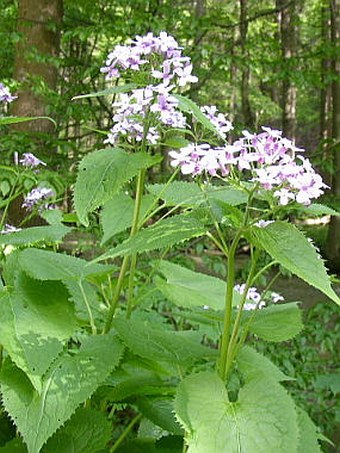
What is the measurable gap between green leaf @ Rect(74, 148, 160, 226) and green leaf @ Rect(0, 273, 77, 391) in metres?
0.19

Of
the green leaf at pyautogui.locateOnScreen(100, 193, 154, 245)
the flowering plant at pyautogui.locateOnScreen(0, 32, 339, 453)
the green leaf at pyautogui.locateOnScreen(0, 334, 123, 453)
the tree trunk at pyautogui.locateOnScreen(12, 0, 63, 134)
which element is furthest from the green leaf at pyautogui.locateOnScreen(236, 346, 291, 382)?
the tree trunk at pyautogui.locateOnScreen(12, 0, 63, 134)

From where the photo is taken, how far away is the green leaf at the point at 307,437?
1096 mm

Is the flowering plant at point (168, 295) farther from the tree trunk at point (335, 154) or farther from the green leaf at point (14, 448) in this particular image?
the tree trunk at point (335, 154)

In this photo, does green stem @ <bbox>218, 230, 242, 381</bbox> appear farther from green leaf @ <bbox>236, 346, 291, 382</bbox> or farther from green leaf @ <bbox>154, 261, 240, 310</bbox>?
green leaf @ <bbox>154, 261, 240, 310</bbox>

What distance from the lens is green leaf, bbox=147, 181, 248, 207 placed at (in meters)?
1.19

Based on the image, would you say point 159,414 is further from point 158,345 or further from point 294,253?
point 294,253

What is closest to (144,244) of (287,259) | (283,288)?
(287,259)

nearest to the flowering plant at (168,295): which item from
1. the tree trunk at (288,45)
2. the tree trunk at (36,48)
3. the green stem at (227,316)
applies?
the green stem at (227,316)

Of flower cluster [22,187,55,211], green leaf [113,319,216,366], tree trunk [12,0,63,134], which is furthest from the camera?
tree trunk [12,0,63,134]

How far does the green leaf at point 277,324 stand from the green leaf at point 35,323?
371 millimetres

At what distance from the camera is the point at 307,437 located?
1.13 metres

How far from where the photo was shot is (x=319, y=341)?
347 centimetres

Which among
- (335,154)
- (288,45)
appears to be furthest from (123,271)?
(288,45)

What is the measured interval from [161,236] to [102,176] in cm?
27
